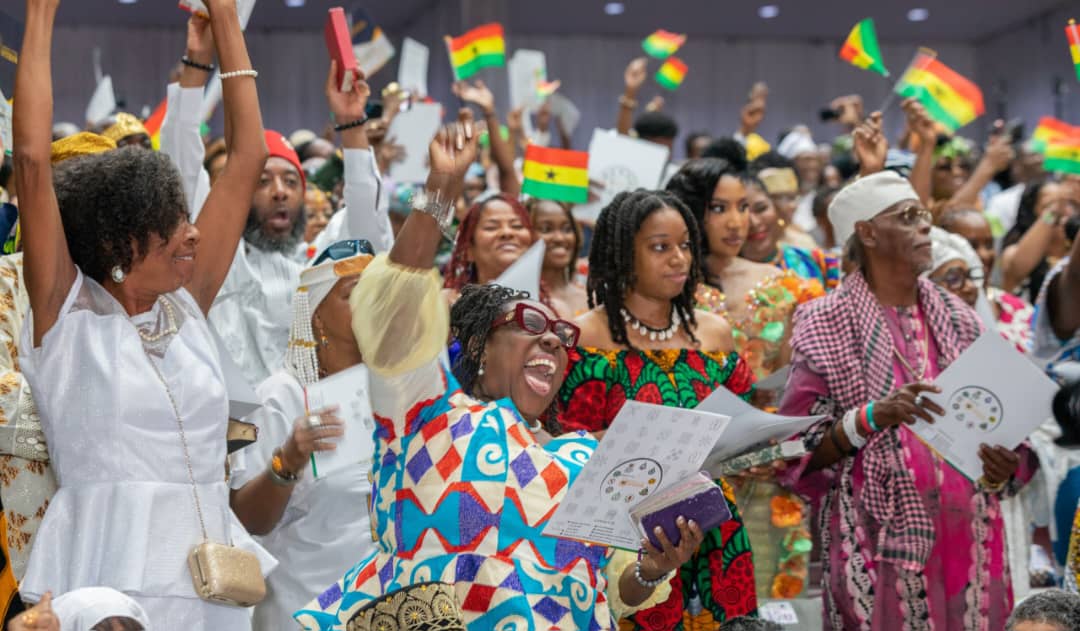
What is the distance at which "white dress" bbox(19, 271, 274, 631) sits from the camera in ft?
9.93

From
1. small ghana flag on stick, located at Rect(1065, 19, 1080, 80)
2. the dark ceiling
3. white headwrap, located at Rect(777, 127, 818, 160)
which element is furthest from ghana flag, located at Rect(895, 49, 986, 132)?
the dark ceiling

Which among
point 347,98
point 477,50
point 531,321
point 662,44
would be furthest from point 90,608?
point 662,44

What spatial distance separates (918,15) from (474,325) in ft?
57.2

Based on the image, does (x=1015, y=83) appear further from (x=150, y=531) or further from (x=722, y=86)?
(x=150, y=531)

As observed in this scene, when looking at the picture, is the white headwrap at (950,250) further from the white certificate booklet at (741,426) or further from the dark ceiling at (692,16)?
the dark ceiling at (692,16)

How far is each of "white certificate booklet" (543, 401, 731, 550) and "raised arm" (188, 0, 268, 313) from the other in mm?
979

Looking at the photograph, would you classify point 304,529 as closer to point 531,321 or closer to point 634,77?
point 531,321

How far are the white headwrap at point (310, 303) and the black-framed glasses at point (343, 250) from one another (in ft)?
0.07

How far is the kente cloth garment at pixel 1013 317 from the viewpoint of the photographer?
7004mm

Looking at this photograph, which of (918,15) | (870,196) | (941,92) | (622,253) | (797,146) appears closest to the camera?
(622,253)

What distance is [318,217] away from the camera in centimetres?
734

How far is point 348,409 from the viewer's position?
3660 millimetres

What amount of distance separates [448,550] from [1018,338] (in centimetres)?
456

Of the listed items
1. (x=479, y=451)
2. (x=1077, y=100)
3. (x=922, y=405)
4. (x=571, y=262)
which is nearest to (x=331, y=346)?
(x=479, y=451)
